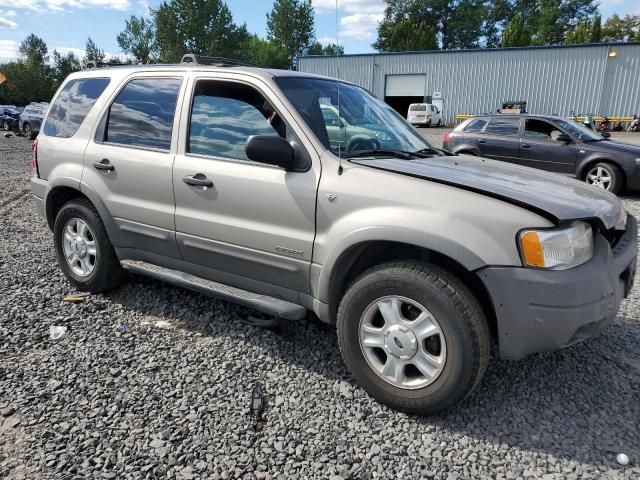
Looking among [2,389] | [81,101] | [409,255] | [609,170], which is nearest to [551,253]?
[409,255]

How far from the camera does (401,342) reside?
262cm

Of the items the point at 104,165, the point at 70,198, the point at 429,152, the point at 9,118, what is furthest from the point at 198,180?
the point at 9,118

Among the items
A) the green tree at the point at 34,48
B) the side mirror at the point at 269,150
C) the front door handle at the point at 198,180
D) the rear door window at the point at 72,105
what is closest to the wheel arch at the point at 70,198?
the rear door window at the point at 72,105

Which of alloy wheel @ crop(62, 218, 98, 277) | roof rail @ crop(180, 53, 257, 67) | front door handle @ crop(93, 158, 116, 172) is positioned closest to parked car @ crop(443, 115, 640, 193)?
roof rail @ crop(180, 53, 257, 67)

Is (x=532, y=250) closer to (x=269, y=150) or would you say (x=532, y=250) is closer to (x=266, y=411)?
(x=269, y=150)

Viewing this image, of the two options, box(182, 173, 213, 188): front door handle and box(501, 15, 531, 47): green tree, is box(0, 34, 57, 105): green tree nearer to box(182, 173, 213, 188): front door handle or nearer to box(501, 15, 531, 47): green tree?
box(501, 15, 531, 47): green tree

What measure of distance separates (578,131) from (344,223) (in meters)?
8.64

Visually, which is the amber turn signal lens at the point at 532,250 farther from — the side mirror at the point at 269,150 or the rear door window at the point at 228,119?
the rear door window at the point at 228,119

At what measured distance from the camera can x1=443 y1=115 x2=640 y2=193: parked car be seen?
8.94 m

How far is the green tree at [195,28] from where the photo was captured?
72250 mm

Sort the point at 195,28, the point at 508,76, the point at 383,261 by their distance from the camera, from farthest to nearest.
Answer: the point at 195,28 < the point at 508,76 < the point at 383,261

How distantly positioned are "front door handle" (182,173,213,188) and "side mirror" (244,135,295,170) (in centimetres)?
57

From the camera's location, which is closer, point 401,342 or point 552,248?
point 552,248

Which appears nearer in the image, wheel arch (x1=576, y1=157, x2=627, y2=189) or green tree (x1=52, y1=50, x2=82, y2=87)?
wheel arch (x1=576, y1=157, x2=627, y2=189)
